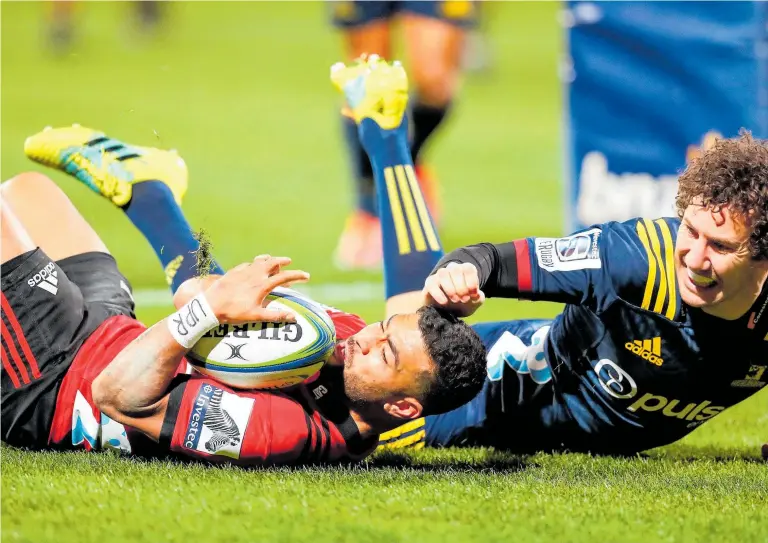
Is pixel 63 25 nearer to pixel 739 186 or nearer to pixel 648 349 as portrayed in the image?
pixel 648 349

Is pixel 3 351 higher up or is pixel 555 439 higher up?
pixel 3 351

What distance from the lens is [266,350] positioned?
15.3 ft

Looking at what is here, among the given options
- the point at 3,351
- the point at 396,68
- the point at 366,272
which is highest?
the point at 396,68

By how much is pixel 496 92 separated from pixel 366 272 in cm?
1426

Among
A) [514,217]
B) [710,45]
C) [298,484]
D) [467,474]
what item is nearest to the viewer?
[298,484]

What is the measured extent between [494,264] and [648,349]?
779 millimetres

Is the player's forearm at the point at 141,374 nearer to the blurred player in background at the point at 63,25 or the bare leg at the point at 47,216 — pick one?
the bare leg at the point at 47,216

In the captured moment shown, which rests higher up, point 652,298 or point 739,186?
point 739,186

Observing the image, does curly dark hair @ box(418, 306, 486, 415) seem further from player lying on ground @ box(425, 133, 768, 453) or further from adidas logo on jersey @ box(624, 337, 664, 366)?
adidas logo on jersey @ box(624, 337, 664, 366)

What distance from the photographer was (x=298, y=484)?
4.41 metres

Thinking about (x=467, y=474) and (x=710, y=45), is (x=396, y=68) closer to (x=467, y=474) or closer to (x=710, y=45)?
(x=467, y=474)

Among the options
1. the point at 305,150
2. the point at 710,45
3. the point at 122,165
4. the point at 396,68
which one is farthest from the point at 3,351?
the point at 305,150

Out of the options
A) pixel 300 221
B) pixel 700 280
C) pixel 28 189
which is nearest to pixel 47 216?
pixel 28 189

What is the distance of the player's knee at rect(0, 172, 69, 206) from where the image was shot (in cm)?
584
